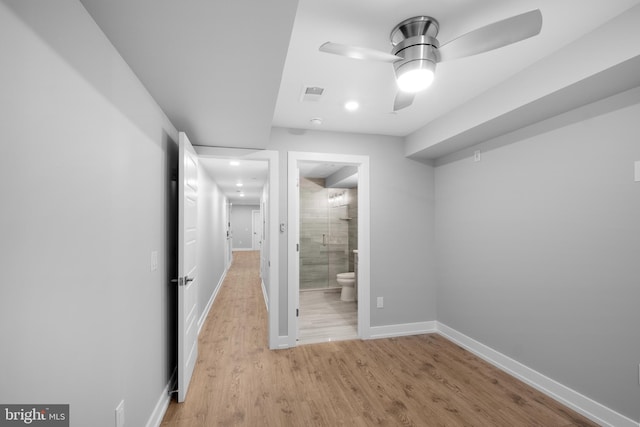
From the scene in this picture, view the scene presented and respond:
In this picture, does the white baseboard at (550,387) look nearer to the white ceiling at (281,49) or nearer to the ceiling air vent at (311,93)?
the white ceiling at (281,49)

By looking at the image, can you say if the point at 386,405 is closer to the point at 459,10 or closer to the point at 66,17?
the point at 459,10

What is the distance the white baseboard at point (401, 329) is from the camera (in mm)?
3395

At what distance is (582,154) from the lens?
2.06 meters

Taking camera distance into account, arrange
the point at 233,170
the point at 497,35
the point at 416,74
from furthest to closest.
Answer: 1. the point at 233,170
2. the point at 416,74
3. the point at 497,35

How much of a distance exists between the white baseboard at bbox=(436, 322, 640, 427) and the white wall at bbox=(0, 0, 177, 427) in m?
2.97

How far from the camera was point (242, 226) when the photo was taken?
13.7 meters

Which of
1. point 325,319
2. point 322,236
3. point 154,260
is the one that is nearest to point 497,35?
point 154,260

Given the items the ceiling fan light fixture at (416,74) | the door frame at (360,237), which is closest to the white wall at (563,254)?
the door frame at (360,237)

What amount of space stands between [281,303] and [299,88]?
223 centimetres

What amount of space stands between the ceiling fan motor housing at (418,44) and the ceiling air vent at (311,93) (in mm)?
846

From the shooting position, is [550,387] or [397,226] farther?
[397,226]

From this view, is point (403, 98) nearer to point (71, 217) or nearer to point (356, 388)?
point (71, 217)

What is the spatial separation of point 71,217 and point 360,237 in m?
2.83

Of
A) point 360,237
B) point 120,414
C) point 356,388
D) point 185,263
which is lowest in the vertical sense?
point 356,388
